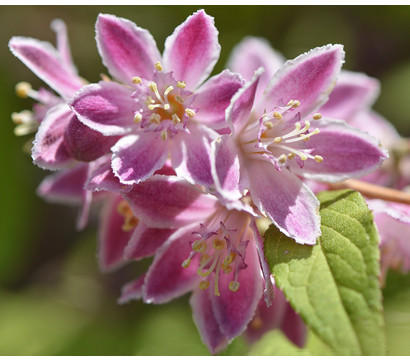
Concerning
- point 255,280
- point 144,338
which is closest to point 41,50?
point 255,280

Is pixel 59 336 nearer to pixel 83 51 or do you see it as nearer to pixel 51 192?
pixel 51 192

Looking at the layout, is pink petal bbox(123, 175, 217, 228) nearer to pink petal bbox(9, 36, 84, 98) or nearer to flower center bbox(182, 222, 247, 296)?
flower center bbox(182, 222, 247, 296)

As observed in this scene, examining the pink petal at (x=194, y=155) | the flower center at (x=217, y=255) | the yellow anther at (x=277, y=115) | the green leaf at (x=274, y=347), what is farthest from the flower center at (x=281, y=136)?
the green leaf at (x=274, y=347)

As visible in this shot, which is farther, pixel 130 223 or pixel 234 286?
pixel 130 223

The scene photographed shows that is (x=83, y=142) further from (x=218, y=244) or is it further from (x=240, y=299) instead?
(x=240, y=299)

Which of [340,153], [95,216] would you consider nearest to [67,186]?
[340,153]

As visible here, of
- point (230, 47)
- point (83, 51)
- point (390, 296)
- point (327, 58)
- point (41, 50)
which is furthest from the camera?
point (83, 51)

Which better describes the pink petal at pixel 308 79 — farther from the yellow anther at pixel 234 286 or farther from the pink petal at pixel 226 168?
the yellow anther at pixel 234 286
